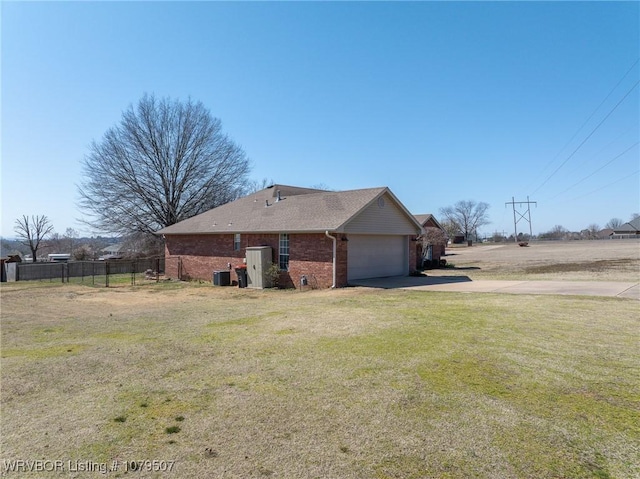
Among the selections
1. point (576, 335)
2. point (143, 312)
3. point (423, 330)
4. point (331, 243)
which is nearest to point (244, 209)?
point (331, 243)

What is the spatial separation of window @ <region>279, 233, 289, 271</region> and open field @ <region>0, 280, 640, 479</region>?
30.1ft

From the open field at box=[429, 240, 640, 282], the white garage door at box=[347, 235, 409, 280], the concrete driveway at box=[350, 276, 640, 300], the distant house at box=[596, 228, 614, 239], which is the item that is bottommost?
the concrete driveway at box=[350, 276, 640, 300]

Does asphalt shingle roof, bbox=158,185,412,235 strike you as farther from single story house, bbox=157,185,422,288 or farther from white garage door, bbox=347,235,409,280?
white garage door, bbox=347,235,409,280

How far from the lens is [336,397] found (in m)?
4.91

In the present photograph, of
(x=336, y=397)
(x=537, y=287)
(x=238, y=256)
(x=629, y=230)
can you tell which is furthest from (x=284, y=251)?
(x=629, y=230)

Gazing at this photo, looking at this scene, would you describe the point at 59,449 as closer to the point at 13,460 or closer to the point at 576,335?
the point at 13,460

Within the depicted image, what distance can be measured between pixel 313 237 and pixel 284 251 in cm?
208

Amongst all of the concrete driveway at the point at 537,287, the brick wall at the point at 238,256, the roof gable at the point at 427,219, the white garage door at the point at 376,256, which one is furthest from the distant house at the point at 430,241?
the brick wall at the point at 238,256

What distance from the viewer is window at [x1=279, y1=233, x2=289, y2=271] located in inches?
742

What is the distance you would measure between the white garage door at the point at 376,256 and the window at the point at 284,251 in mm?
2895

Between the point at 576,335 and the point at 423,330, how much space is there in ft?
9.18

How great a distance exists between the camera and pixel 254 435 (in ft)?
13.1

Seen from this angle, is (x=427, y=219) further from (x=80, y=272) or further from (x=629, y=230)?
(x=629, y=230)

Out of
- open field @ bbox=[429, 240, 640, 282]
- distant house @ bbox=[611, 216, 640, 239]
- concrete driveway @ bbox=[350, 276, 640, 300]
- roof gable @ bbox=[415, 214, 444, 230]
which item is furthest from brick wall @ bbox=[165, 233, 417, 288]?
distant house @ bbox=[611, 216, 640, 239]
